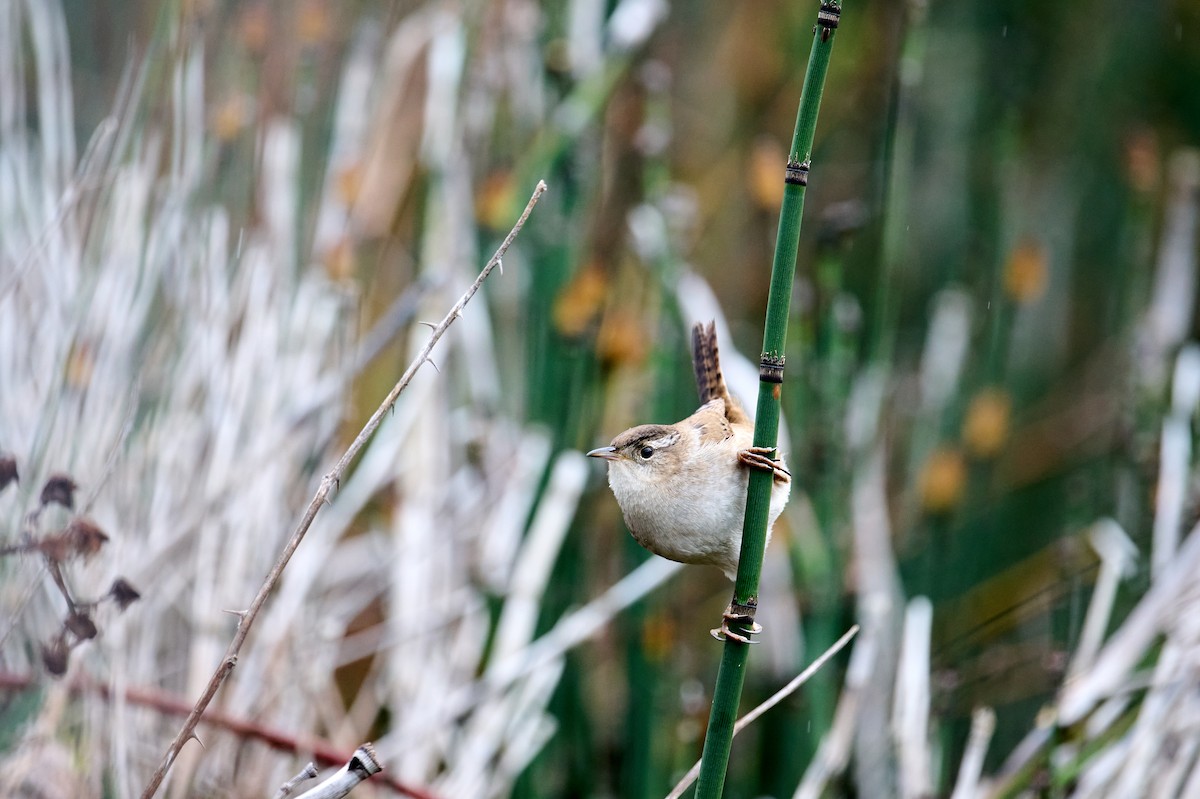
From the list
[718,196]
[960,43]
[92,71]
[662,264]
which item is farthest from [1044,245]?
[92,71]

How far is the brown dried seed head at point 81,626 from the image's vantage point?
3.01 feet

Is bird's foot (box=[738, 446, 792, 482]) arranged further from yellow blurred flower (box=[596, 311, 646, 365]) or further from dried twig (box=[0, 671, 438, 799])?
yellow blurred flower (box=[596, 311, 646, 365])

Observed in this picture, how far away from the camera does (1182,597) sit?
1775 millimetres

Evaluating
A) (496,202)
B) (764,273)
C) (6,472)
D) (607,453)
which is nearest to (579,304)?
(496,202)

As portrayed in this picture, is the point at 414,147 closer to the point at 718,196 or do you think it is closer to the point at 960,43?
the point at 718,196

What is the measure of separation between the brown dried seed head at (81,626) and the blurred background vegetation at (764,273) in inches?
17.0

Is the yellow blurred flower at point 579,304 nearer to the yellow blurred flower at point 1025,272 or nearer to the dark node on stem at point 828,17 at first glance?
the yellow blurred flower at point 1025,272

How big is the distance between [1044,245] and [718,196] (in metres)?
0.93

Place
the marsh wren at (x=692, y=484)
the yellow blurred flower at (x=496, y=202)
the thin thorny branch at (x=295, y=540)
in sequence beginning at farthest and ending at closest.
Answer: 1. the yellow blurred flower at (x=496, y=202)
2. the marsh wren at (x=692, y=484)
3. the thin thorny branch at (x=295, y=540)

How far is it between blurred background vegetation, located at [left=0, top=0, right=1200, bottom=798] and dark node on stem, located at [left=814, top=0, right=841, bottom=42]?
0.84m

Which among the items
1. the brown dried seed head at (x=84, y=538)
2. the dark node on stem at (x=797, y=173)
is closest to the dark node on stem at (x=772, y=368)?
the dark node on stem at (x=797, y=173)

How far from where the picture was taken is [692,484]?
3.85ft

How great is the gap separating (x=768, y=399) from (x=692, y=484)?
0.23 m

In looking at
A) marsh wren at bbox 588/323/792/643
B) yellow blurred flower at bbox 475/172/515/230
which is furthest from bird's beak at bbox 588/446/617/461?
yellow blurred flower at bbox 475/172/515/230
